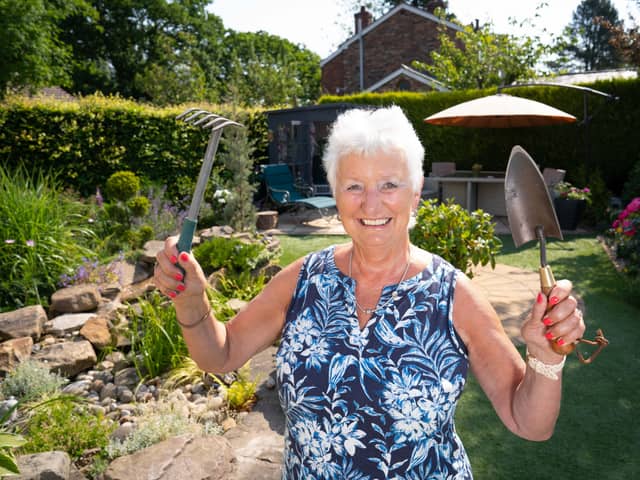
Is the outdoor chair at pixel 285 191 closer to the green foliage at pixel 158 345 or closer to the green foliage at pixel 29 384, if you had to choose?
the green foliage at pixel 158 345

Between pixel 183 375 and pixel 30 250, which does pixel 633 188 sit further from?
pixel 30 250

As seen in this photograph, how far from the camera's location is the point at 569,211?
29.3 feet

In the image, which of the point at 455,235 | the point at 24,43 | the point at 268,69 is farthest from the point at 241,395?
the point at 268,69

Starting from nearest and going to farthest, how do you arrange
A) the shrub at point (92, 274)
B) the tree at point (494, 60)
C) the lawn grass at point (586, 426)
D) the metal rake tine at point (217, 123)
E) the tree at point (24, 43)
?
the metal rake tine at point (217, 123) → the lawn grass at point (586, 426) → the shrub at point (92, 274) → the tree at point (24, 43) → the tree at point (494, 60)

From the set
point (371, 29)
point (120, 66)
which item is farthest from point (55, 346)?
point (120, 66)

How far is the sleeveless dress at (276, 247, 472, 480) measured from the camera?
131 cm

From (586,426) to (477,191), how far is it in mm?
8314

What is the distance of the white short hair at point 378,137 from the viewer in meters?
1.45

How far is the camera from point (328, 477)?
1.36 metres

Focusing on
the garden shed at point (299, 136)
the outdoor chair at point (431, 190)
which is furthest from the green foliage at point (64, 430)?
the garden shed at point (299, 136)

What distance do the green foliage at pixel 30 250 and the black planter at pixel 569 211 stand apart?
794 cm

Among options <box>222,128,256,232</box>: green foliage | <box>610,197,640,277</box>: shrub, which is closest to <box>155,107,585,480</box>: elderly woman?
<box>610,197,640,277</box>: shrub

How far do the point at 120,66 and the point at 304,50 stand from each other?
83.1 ft

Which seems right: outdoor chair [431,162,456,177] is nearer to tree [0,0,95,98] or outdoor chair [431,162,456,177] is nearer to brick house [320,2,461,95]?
tree [0,0,95,98]
